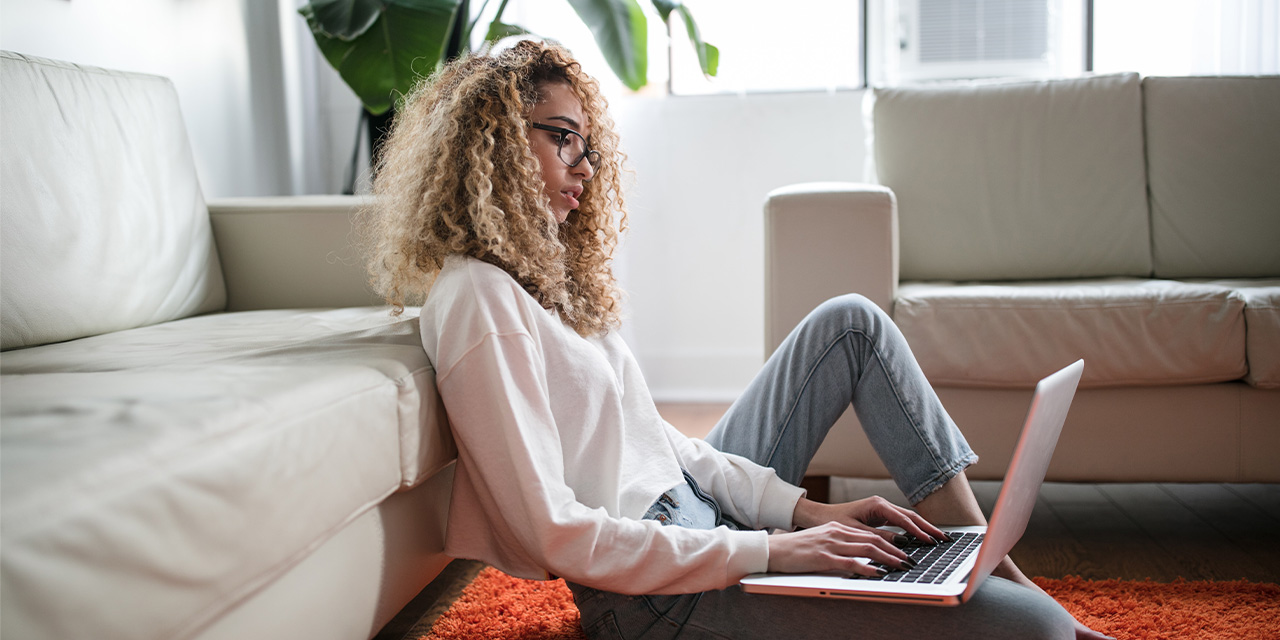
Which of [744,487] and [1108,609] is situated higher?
[744,487]

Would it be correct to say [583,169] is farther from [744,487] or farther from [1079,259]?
[1079,259]

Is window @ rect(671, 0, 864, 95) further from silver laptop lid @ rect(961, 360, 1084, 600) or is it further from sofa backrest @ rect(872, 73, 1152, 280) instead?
silver laptop lid @ rect(961, 360, 1084, 600)

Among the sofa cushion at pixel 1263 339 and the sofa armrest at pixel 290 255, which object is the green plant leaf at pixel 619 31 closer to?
the sofa armrest at pixel 290 255

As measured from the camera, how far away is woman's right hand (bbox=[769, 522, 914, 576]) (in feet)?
2.81

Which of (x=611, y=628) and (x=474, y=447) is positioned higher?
(x=474, y=447)

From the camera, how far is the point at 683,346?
10.4 ft

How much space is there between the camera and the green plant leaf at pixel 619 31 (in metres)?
2.46

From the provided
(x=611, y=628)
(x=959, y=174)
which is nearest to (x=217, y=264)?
(x=611, y=628)

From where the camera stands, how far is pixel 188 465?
601 millimetres

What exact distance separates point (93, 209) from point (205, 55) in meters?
1.12

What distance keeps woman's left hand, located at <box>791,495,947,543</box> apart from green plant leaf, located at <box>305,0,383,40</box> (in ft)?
5.69

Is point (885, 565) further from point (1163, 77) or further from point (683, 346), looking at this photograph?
point (683, 346)

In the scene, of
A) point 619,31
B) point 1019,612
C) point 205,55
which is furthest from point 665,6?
point 1019,612

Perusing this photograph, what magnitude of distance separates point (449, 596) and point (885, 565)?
756 mm
